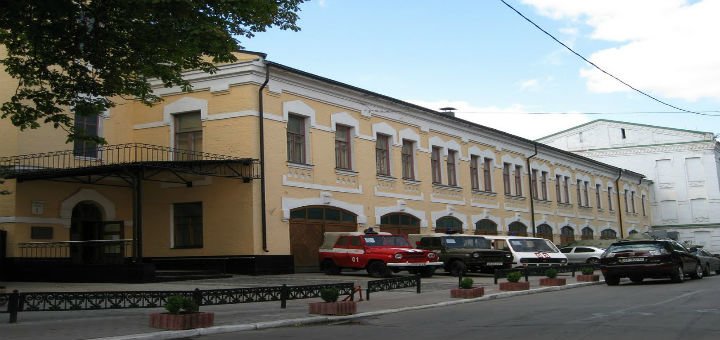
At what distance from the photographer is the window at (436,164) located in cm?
3556

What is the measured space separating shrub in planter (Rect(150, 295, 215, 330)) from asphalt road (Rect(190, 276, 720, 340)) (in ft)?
1.95

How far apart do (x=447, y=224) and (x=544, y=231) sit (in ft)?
40.9

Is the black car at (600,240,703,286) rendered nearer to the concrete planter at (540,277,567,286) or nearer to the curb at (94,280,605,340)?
the concrete planter at (540,277,567,286)

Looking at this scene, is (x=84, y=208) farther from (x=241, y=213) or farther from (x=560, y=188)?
(x=560, y=188)

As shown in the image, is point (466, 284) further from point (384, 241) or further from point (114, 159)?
point (114, 159)

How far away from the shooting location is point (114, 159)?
90.3ft

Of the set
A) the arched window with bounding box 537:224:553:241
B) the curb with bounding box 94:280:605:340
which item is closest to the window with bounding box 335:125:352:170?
the curb with bounding box 94:280:605:340

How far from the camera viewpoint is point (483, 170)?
40.0 metres

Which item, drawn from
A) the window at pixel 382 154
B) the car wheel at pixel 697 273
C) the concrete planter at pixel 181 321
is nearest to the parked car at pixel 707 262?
the car wheel at pixel 697 273

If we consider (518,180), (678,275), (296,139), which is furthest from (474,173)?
(678,275)

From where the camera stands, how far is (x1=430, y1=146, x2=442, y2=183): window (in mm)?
35562

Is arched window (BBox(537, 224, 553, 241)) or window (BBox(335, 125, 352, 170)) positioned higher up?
window (BBox(335, 125, 352, 170))

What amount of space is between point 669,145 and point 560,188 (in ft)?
68.7

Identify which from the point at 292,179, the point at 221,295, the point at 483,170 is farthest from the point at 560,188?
the point at 221,295
